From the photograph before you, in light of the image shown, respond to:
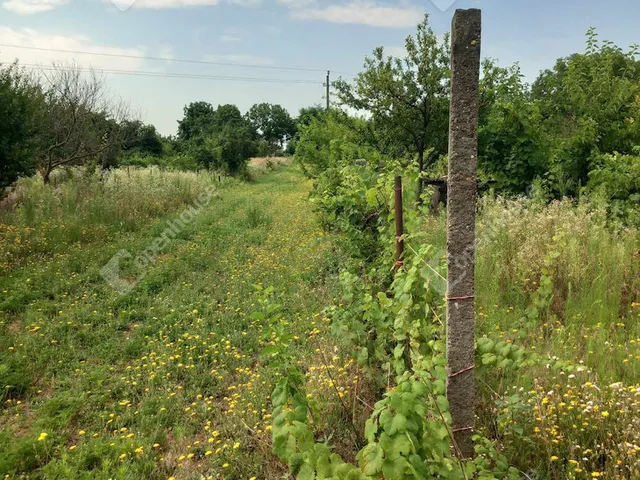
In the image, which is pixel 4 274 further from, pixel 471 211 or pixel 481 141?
pixel 481 141

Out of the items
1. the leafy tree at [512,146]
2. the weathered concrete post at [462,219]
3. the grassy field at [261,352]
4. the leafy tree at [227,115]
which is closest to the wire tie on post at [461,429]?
the weathered concrete post at [462,219]

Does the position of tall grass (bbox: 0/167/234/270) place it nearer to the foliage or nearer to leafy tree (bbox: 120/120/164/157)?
the foliage

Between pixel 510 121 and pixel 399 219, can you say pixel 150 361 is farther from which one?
pixel 510 121

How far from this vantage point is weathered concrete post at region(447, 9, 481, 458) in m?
1.68

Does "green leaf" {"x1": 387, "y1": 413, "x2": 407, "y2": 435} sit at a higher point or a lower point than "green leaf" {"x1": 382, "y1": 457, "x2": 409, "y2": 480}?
higher

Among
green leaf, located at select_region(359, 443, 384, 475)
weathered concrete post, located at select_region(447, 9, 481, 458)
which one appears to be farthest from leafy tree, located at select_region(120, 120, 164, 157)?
green leaf, located at select_region(359, 443, 384, 475)

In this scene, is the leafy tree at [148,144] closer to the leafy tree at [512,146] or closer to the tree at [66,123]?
the tree at [66,123]

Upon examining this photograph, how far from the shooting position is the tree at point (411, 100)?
343 inches

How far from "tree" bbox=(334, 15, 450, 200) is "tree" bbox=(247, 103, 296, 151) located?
66380 mm

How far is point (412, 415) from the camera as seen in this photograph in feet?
4.58

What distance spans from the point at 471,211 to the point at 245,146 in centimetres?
2718

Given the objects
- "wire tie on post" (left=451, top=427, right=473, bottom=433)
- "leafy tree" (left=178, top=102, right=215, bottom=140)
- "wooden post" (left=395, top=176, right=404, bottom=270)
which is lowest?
"wire tie on post" (left=451, top=427, right=473, bottom=433)

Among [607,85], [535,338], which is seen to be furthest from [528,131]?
[535,338]

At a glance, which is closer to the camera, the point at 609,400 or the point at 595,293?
the point at 609,400
